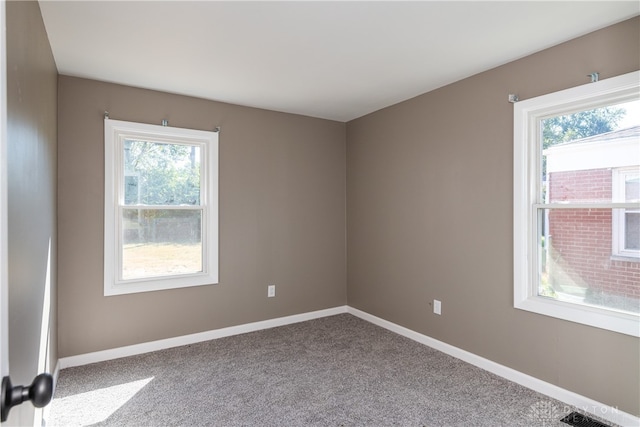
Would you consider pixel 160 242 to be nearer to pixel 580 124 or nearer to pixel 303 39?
pixel 303 39

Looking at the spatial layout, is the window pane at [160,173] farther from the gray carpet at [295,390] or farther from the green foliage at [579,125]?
the green foliage at [579,125]

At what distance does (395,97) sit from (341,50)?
Answer: 1196mm

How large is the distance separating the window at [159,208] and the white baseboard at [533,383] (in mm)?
2142

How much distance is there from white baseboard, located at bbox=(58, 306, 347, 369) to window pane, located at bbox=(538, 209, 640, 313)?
7.99ft

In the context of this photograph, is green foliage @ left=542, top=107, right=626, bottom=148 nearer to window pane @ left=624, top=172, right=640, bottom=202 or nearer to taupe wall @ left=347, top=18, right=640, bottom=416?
taupe wall @ left=347, top=18, right=640, bottom=416

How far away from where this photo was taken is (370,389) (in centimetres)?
256

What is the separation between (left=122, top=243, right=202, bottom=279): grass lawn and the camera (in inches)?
127

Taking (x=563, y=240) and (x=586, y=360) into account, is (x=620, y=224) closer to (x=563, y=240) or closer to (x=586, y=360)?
(x=563, y=240)

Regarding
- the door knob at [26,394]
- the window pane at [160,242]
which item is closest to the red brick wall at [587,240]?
the door knob at [26,394]

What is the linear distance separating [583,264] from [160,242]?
3384mm

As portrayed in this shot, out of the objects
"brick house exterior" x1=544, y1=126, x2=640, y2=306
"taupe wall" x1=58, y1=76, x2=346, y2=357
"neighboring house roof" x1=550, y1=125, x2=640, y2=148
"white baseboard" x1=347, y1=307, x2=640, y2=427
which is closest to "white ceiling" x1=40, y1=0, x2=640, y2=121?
"taupe wall" x1=58, y1=76, x2=346, y2=357

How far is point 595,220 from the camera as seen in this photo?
2.31 metres

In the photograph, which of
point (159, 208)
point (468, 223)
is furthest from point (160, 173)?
point (468, 223)

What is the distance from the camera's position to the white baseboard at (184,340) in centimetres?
296
